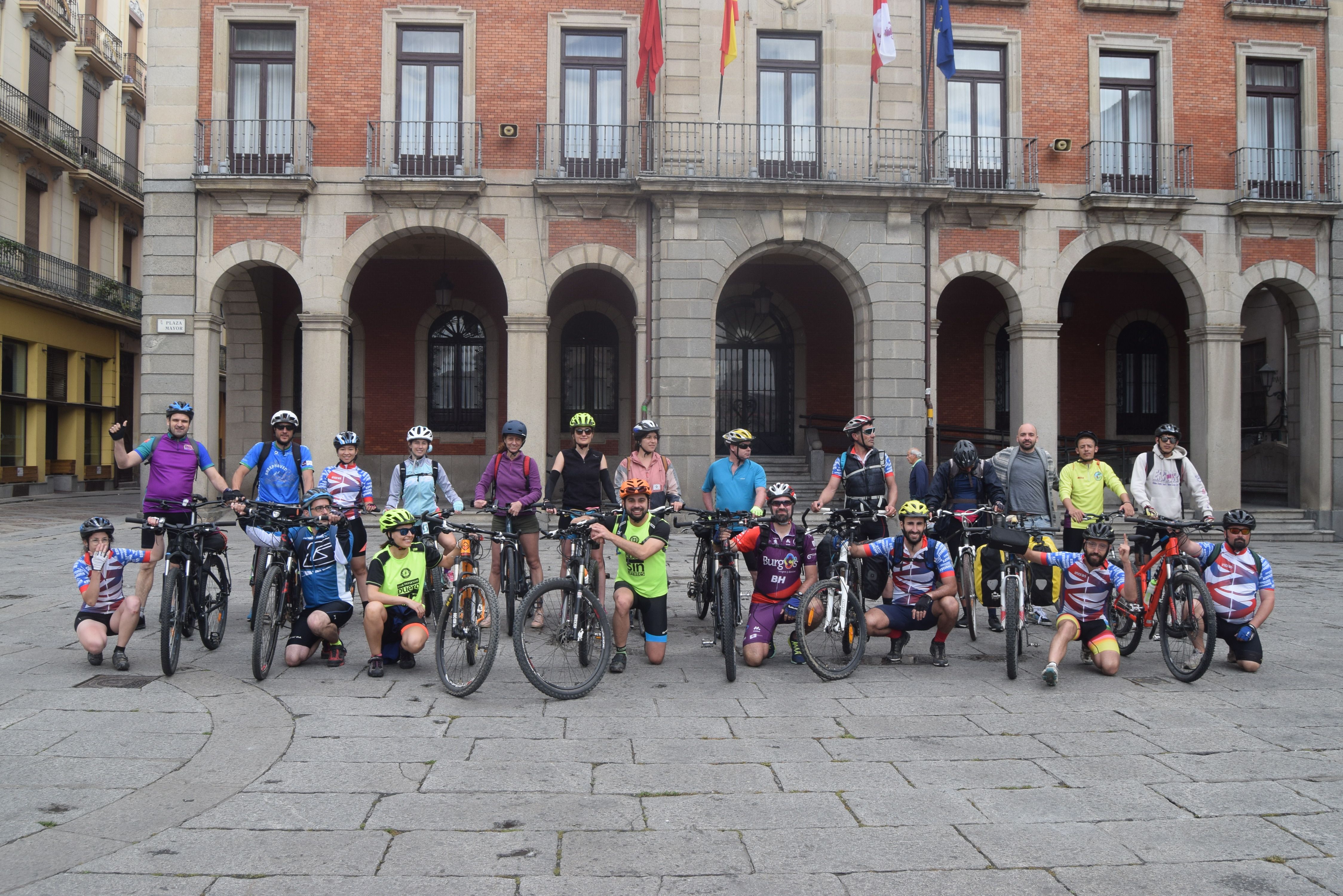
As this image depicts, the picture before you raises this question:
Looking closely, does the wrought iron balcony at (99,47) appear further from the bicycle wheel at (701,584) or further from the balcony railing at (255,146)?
the bicycle wheel at (701,584)

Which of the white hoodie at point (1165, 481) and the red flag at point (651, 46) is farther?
the red flag at point (651, 46)

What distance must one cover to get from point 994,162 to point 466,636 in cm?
1449

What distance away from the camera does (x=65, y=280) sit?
85.8 feet

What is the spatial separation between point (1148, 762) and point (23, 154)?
28.6 meters

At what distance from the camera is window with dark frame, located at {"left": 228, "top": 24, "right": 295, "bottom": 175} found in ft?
53.6

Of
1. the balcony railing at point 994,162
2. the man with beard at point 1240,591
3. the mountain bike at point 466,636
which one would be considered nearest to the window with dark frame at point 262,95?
the balcony railing at point 994,162

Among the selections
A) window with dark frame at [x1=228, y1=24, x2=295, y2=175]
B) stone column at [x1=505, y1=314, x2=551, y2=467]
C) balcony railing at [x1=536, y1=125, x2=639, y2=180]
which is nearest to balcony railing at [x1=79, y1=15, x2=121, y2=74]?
window with dark frame at [x1=228, y1=24, x2=295, y2=175]

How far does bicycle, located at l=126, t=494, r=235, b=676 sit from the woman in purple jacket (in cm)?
211

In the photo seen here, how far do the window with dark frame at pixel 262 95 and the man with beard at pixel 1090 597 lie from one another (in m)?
14.4

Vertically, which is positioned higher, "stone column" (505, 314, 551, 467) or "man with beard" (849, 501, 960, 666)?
"stone column" (505, 314, 551, 467)

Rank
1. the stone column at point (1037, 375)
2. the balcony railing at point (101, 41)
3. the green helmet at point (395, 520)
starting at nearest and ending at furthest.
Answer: the green helmet at point (395, 520) < the stone column at point (1037, 375) < the balcony railing at point (101, 41)

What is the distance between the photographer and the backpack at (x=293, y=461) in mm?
7867

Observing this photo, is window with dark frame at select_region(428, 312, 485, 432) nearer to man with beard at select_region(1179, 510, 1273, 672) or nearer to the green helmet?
the green helmet

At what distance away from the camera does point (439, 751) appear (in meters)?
4.93
